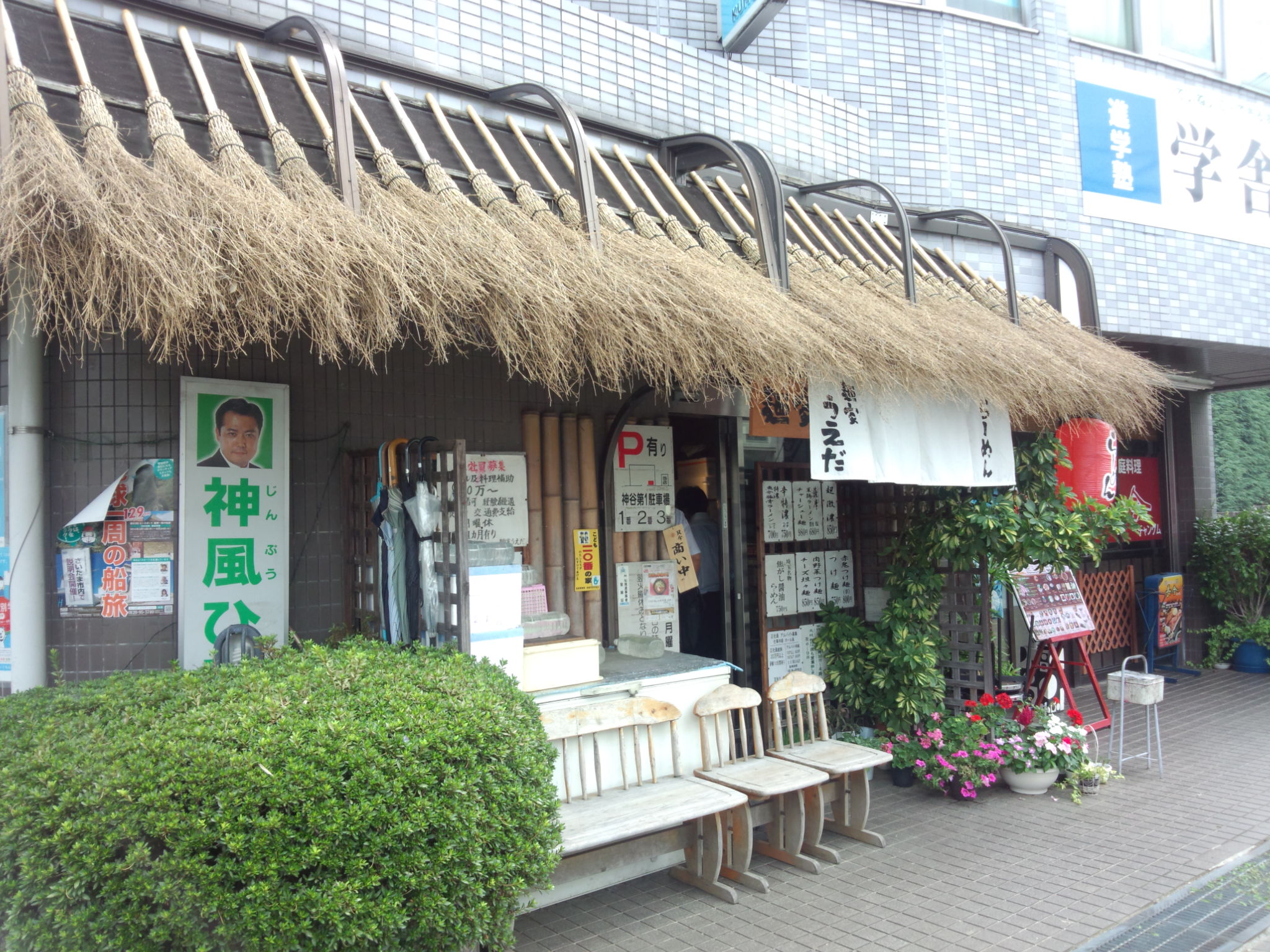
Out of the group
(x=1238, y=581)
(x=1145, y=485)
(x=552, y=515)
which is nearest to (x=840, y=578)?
(x=552, y=515)

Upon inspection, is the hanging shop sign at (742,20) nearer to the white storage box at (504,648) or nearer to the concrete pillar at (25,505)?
the white storage box at (504,648)

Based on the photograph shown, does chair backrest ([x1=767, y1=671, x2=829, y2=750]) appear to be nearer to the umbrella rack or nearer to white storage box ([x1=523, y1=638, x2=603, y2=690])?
white storage box ([x1=523, y1=638, x2=603, y2=690])

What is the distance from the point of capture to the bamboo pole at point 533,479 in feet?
20.4

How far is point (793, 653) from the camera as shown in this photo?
7691 mm

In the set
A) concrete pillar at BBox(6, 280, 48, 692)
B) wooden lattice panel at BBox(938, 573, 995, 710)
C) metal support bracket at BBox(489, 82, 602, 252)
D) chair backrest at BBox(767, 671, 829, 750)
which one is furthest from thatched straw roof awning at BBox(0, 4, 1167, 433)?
chair backrest at BBox(767, 671, 829, 750)

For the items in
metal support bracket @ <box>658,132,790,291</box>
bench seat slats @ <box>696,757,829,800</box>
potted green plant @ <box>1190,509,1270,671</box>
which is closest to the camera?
bench seat slats @ <box>696,757,829,800</box>

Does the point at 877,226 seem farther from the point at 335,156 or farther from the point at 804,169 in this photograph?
the point at 335,156

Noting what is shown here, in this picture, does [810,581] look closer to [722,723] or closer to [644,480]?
[644,480]

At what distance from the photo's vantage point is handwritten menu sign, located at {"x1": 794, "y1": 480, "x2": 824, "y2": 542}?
25.7 feet

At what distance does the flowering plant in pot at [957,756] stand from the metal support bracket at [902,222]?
3167 millimetres

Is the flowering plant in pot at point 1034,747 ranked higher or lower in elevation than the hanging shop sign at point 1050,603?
lower

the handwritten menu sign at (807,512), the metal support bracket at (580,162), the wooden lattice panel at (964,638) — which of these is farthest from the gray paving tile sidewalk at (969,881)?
the metal support bracket at (580,162)

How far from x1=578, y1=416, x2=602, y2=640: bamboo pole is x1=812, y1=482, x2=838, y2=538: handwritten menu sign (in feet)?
7.62

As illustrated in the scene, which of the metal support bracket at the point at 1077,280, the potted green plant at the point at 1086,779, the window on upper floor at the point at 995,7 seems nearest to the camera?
the potted green plant at the point at 1086,779
